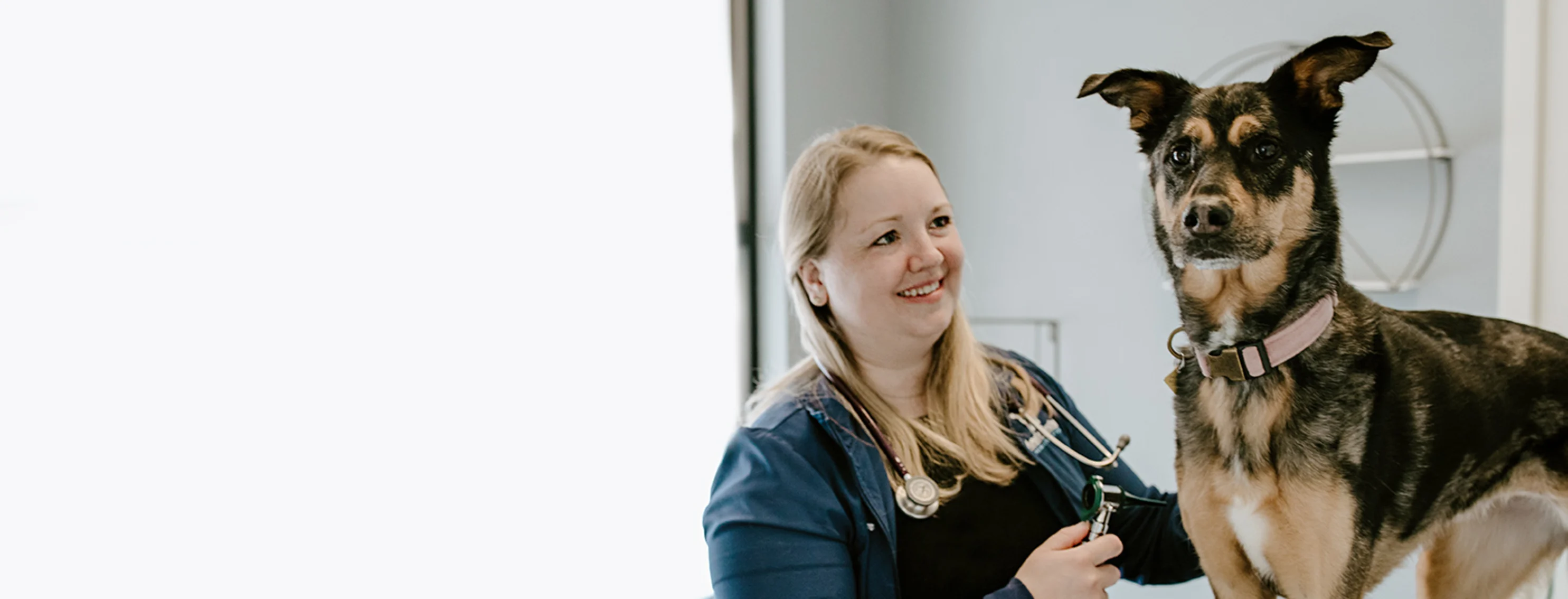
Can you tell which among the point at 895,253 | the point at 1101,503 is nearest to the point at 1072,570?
the point at 1101,503

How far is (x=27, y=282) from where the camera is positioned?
1740mm

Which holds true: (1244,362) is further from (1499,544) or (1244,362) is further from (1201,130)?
(1499,544)

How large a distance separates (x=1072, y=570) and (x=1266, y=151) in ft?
1.90

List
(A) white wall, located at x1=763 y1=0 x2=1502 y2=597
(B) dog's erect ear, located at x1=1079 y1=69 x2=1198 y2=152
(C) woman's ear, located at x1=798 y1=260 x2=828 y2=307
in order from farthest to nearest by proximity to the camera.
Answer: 1. (A) white wall, located at x1=763 y1=0 x2=1502 y2=597
2. (C) woman's ear, located at x1=798 y1=260 x2=828 y2=307
3. (B) dog's erect ear, located at x1=1079 y1=69 x2=1198 y2=152

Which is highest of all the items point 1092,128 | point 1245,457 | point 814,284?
point 1092,128

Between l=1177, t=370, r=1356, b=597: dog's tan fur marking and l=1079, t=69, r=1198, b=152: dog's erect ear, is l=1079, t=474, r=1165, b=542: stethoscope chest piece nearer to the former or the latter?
l=1177, t=370, r=1356, b=597: dog's tan fur marking

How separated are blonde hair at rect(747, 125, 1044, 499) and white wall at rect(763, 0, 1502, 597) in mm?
1084

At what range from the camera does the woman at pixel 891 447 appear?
52.8 inches

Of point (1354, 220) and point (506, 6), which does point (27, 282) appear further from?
point (1354, 220)

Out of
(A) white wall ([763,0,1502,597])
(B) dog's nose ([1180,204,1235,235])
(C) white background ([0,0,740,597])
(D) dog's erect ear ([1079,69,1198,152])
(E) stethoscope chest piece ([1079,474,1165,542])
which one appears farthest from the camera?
(A) white wall ([763,0,1502,597])

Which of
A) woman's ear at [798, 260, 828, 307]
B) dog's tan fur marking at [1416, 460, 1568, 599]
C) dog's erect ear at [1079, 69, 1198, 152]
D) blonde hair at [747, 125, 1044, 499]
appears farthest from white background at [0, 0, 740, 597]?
dog's tan fur marking at [1416, 460, 1568, 599]

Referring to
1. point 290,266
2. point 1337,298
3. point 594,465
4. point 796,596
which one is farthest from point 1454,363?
point 594,465

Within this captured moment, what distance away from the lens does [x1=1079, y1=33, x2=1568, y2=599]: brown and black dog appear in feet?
2.67

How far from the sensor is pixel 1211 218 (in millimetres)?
783
